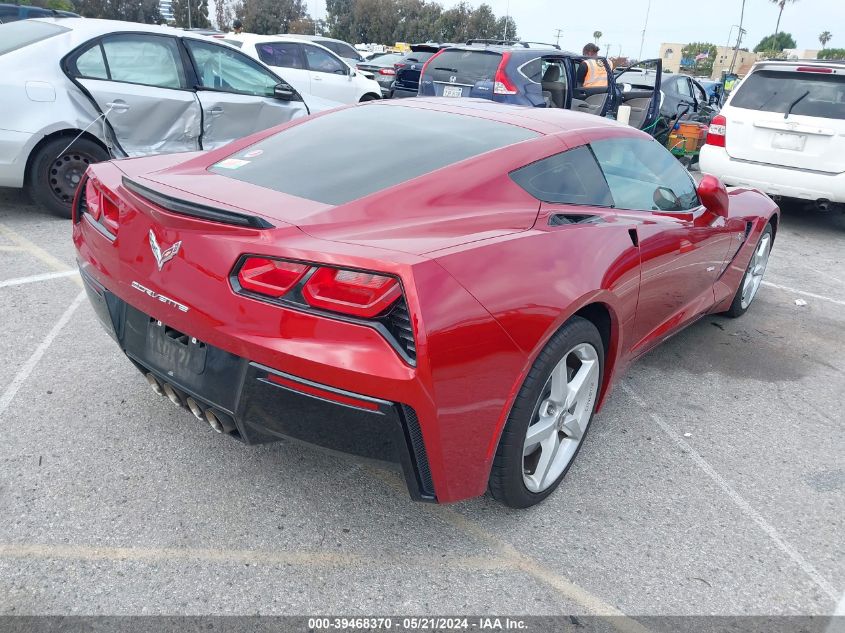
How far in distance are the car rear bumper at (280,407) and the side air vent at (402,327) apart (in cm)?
16

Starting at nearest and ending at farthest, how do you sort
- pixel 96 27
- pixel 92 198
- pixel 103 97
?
pixel 92 198 < pixel 103 97 < pixel 96 27

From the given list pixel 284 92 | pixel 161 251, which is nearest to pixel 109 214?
pixel 161 251

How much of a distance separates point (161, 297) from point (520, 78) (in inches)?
289

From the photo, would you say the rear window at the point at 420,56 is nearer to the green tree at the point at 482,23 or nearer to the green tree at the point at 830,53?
the green tree at the point at 482,23

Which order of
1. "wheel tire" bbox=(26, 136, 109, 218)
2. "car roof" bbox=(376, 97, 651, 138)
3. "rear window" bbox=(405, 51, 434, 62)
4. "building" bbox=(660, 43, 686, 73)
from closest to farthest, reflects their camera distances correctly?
"car roof" bbox=(376, 97, 651, 138) < "wheel tire" bbox=(26, 136, 109, 218) < "rear window" bbox=(405, 51, 434, 62) < "building" bbox=(660, 43, 686, 73)

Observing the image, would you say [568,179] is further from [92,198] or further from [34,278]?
[34,278]

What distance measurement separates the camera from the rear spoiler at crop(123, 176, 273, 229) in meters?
2.09

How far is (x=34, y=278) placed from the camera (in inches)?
178

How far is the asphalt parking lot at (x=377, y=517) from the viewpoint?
2174 millimetres

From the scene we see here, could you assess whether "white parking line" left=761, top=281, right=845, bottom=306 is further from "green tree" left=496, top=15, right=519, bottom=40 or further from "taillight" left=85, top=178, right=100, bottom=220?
"green tree" left=496, top=15, right=519, bottom=40

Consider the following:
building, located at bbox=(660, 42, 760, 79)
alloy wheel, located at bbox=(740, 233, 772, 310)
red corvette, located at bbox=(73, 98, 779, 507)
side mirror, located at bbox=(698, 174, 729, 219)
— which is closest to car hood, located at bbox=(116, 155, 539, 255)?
red corvette, located at bbox=(73, 98, 779, 507)

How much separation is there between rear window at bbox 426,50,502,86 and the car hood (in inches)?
270

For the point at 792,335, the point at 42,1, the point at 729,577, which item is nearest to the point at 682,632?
the point at 729,577

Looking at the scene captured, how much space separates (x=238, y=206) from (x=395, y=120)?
1.12 meters
